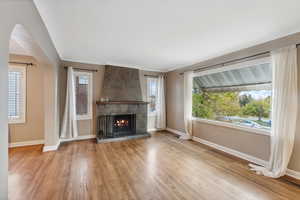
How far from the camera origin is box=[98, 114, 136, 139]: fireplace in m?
4.42

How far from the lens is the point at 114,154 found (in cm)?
327

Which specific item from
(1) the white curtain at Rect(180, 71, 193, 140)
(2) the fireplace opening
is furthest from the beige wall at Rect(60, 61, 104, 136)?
(1) the white curtain at Rect(180, 71, 193, 140)

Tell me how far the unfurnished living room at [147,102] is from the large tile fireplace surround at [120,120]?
0.04m

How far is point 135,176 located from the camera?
7.71 feet

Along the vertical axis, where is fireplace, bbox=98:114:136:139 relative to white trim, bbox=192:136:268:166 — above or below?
above

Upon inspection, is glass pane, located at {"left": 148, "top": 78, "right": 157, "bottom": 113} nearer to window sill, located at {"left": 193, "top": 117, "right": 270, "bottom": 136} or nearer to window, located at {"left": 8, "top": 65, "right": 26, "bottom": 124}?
window sill, located at {"left": 193, "top": 117, "right": 270, "bottom": 136}

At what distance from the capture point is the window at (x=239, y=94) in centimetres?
287

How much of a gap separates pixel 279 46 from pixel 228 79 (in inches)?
46.7

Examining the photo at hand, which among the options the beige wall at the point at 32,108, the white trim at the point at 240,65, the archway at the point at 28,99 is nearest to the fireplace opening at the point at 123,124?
the archway at the point at 28,99

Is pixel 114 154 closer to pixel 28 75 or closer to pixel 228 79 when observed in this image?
pixel 28 75

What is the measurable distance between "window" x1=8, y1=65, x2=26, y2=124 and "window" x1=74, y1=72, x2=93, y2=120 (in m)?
1.27

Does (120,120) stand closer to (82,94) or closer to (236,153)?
(82,94)

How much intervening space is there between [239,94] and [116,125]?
12.4 feet

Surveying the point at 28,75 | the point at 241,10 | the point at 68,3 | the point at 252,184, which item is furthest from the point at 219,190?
the point at 28,75
